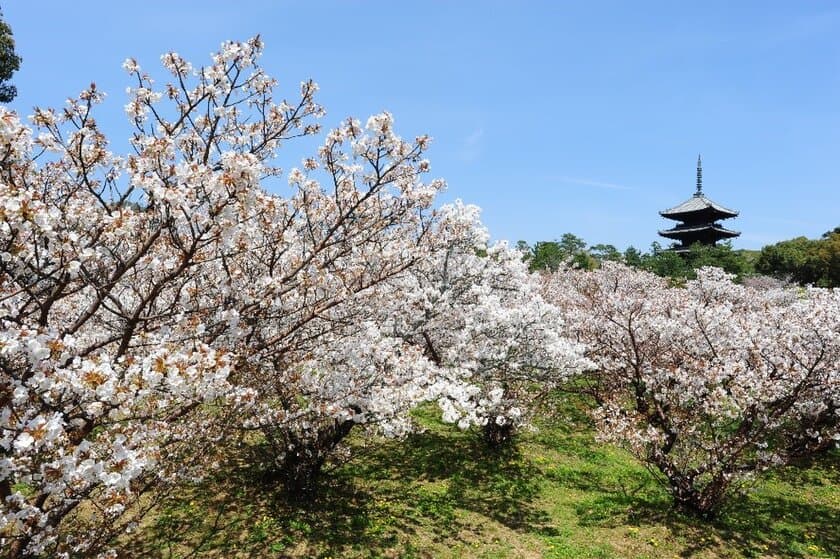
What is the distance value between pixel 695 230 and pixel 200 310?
211 feet

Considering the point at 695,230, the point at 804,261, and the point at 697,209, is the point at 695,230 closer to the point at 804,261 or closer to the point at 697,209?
the point at 697,209

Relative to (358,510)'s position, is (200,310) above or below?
above

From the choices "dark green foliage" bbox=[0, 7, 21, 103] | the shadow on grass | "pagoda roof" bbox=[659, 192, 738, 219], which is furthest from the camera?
"pagoda roof" bbox=[659, 192, 738, 219]

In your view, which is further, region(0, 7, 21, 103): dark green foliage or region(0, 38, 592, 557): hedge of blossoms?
region(0, 7, 21, 103): dark green foliage

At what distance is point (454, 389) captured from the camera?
9.18 metres

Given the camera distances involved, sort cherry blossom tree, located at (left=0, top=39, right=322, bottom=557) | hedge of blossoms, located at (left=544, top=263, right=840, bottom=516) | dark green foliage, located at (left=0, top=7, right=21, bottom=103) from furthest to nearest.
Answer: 1. dark green foliage, located at (left=0, top=7, right=21, bottom=103)
2. hedge of blossoms, located at (left=544, top=263, right=840, bottom=516)
3. cherry blossom tree, located at (left=0, top=39, right=322, bottom=557)

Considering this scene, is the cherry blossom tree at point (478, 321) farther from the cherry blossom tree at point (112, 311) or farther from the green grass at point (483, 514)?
the cherry blossom tree at point (112, 311)

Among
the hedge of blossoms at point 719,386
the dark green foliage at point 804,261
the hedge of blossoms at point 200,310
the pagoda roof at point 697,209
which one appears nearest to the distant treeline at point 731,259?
the dark green foliage at point 804,261

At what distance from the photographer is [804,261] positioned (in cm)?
5425

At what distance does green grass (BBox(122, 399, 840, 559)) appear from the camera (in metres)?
9.08

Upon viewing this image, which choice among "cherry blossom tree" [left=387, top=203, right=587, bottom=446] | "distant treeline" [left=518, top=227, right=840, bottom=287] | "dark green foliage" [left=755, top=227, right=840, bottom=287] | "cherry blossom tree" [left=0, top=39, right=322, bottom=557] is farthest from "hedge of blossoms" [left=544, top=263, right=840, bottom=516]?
"dark green foliage" [left=755, top=227, right=840, bottom=287]

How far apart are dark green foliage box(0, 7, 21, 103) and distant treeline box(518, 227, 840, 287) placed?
36005mm

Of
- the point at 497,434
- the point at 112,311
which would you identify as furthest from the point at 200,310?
the point at 497,434

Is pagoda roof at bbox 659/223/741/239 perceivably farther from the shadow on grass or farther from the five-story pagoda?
the shadow on grass
